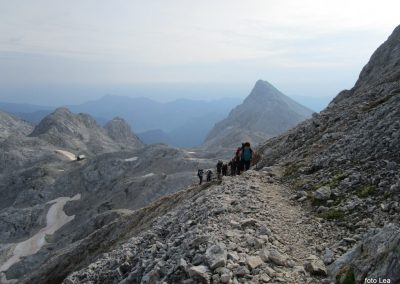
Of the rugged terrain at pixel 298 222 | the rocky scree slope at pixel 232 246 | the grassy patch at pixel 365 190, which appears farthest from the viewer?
the grassy patch at pixel 365 190

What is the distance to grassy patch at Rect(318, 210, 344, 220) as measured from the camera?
65.3 ft

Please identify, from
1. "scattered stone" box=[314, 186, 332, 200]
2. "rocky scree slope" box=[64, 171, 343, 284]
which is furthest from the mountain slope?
"scattered stone" box=[314, 186, 332, 200]

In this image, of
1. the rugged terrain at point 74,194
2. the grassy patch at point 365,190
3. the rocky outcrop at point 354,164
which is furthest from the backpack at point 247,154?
the rugged terrain at point 74,194

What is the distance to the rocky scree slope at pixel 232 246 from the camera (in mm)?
15172

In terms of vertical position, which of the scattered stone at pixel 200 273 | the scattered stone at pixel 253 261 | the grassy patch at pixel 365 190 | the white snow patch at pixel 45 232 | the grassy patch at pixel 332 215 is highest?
the grassy patch at pixel 365 190

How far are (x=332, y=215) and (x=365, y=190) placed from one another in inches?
103

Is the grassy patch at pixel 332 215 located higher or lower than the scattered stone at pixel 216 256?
higher

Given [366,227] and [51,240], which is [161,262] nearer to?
[366,227]

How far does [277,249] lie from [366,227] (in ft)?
13.5

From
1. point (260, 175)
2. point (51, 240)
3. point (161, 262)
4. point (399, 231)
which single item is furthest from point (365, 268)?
point (51, 240)

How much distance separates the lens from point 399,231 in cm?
1294

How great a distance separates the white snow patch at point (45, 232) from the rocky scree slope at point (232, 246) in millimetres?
92414

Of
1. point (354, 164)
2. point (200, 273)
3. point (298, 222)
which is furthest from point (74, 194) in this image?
point (200, 273)

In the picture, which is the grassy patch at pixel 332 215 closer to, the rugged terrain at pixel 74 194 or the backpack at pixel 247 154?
the backpack at pixel 247 154
